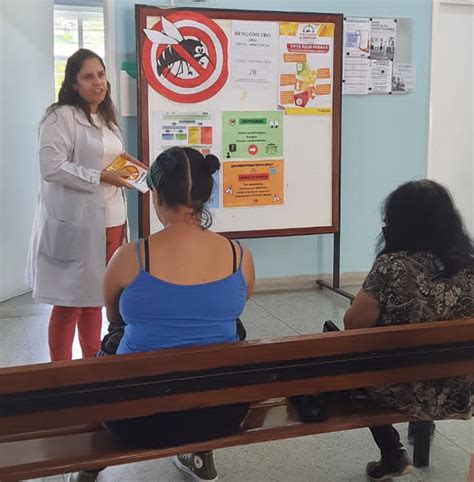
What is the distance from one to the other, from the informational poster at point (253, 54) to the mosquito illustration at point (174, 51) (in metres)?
0.19

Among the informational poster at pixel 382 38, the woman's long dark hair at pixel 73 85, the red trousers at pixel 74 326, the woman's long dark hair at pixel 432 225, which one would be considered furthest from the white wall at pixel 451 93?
the woman's long dark hair at pixel 432 225

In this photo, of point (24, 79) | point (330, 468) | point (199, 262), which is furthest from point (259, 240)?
point (199, 262)

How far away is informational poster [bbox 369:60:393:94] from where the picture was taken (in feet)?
15.0

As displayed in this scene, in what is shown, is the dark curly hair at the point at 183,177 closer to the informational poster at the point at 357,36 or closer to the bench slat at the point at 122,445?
the bench slat at the point at 122,445

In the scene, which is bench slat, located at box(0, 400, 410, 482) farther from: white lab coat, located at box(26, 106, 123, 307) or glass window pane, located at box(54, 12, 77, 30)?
glass window pane, located at box(54, 12, 77, 30)

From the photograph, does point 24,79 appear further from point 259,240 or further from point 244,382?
point 244,382

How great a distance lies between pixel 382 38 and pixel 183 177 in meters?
3.15

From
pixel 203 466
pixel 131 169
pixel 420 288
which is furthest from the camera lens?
pixel 131 169

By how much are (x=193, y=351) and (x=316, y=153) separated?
2.88 m

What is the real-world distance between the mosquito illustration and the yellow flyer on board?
4.06 ft

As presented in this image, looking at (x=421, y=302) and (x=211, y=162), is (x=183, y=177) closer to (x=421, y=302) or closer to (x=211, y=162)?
(x=211, y=162)

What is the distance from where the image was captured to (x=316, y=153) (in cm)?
435

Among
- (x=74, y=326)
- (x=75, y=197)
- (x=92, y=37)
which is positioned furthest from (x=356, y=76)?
(x=92, y=37)

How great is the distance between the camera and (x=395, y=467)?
216cm
